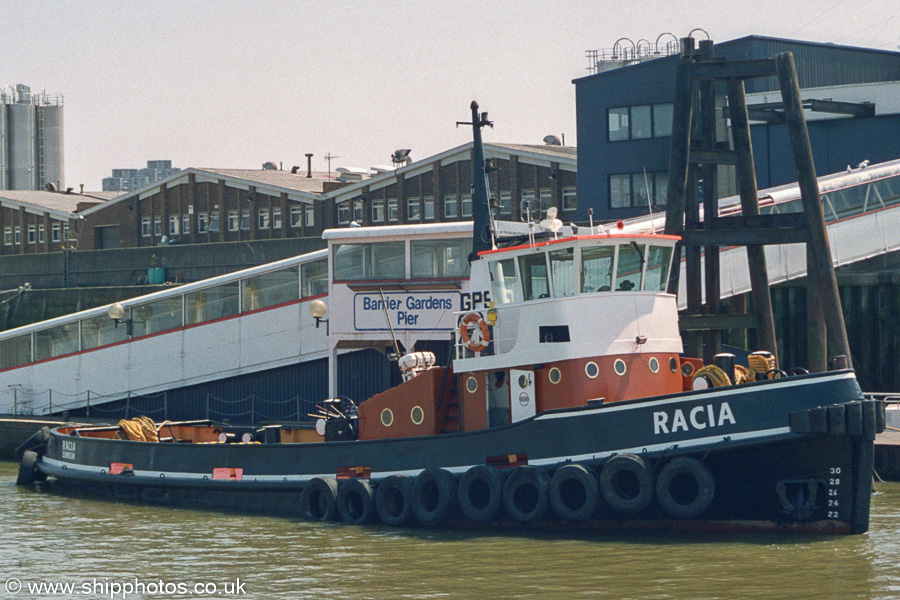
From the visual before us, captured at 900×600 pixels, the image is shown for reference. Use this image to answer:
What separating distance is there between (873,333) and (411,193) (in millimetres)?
20728

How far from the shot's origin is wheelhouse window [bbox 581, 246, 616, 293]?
14.6 meters

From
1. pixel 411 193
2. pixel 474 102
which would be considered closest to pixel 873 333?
pixel 474 102

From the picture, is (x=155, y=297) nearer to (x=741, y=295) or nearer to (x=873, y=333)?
(x=741, y=295)

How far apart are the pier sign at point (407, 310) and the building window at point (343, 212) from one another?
73.4ft

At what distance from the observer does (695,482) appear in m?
13.3

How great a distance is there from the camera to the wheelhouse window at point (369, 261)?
20.9 metres

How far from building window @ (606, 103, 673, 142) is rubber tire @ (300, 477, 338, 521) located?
851 inches

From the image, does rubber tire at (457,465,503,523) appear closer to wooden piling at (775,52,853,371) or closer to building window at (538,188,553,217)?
Answer: wooden piling at (775,52,853,371)

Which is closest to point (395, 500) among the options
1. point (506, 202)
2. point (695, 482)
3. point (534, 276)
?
point (534, 276)

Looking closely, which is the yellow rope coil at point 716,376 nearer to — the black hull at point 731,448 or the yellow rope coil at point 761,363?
the yellow rope coil at point 761,363

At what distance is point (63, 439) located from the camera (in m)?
20.3

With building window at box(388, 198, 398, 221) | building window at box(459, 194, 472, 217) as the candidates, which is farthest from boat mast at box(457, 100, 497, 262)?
building window at box(388, 198, 398, 221)

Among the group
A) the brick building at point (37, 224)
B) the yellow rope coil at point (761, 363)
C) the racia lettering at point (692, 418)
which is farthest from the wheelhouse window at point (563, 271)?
the brick building at point (37, 224)

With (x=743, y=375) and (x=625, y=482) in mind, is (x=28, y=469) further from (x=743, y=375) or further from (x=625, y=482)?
(x=743, y=375)
